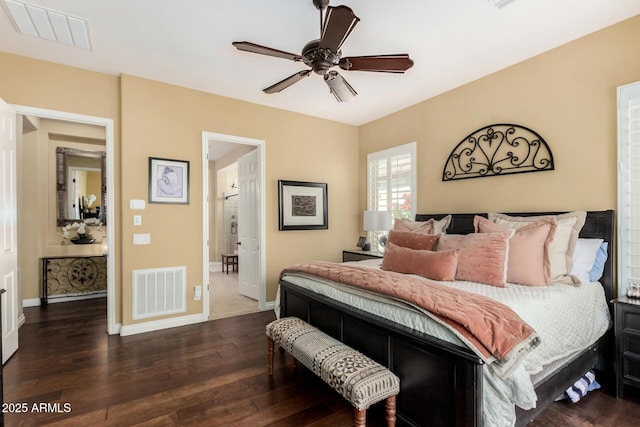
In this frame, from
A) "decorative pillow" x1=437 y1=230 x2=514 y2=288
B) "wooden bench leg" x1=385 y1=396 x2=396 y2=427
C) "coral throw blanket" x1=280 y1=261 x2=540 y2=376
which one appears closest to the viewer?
"coral throw blanket" x1=280 y1=261 x2=540 y2=376

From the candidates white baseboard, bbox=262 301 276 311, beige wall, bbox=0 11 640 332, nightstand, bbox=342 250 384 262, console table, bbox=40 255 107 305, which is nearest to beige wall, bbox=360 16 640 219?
beige wall, bbox=0 11 640 332

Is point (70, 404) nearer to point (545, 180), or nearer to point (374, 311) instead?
point (374, 311)

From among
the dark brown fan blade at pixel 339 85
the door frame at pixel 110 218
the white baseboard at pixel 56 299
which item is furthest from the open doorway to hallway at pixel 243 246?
the dark brown fan blade at pixel 339 85

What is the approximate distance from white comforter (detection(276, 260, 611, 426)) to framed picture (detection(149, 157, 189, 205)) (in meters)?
2.23

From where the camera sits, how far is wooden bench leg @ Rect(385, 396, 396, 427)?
1808mm

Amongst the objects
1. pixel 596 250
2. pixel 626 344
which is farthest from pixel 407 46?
pixel 626 344

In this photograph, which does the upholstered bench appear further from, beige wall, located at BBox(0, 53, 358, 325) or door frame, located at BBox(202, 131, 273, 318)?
beige wall, located at BBox(0, 53, 358, 325)

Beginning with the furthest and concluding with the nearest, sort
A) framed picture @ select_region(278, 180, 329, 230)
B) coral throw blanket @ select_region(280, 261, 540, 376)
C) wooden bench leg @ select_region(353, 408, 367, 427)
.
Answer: framed picture @ select_region(278, 180, 329, 230) < wooden bench leg @ select_region(353, 408, 367, 427) < coral throw blanket @ select_region(280, 261, 540, 376)

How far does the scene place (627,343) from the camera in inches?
88.4

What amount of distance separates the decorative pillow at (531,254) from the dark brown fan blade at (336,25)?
2085mm

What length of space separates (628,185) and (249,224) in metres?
4.37

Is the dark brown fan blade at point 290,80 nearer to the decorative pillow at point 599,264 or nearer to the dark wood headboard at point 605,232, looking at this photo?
the dark wood headboard at point 605,232

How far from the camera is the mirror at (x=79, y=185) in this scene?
500cm

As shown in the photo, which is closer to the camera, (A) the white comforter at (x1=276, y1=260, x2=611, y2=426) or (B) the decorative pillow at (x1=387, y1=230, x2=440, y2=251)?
(A) the white comforter at (x1=276, y1=260, x2=611, y2=426)
